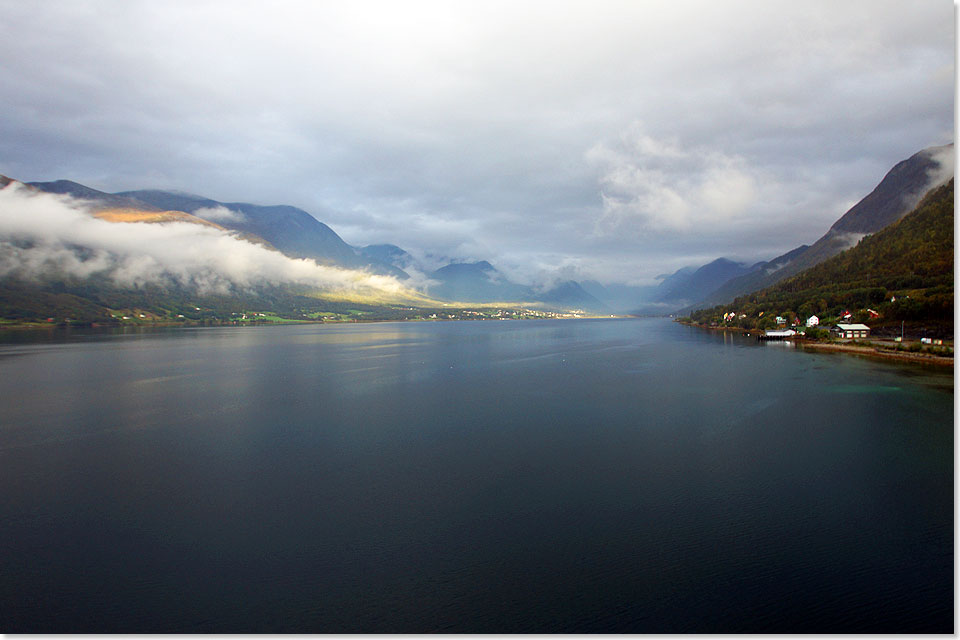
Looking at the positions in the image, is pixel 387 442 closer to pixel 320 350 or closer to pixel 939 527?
pixel 939 527

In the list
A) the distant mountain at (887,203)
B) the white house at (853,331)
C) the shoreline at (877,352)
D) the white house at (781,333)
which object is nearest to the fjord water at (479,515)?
the shoreline at (877,352)

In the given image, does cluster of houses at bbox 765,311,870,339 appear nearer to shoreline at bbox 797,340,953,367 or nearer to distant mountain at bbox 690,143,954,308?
shoreline at bbox 797,340,953,367

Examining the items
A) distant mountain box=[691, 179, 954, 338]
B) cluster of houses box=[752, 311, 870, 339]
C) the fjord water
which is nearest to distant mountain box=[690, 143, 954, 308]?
distant mountain box=[691, 179, 954, 338]

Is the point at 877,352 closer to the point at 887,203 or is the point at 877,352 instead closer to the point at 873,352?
the point at 873,352

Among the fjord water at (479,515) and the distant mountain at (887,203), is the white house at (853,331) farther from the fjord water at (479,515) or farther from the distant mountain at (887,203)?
the distant mountain at (887,203)

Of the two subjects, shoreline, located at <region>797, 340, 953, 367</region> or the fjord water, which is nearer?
the fjord water

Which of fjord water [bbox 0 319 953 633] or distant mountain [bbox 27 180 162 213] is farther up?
distant mountain [bbox 27 180 162 213]
